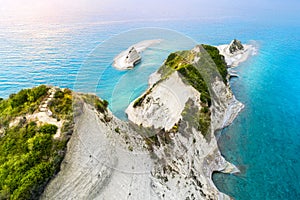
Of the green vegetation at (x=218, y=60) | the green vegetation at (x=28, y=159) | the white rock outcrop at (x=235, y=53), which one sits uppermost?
the green vegetation at (x=28, y=159)

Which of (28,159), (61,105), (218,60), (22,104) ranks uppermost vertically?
(61,105)

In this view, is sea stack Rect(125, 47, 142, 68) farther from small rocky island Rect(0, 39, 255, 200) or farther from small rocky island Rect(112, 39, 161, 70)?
small rocky island Rect(0, 39, 255, 200)

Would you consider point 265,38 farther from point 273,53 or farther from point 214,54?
point 214,54

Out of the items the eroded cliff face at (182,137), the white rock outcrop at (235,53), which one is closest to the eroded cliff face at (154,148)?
the eroded cliff face at (182,137)

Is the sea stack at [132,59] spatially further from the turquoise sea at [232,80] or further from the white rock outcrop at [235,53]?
the white rock outcrop at [235,53]

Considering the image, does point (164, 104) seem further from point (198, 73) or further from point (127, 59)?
point (127, 59)

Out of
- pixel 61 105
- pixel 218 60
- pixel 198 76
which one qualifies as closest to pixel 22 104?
pixel 61 105

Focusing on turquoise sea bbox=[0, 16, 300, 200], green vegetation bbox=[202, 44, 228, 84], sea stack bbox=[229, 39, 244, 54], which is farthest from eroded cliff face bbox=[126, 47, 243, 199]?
sea stack bbox=[229, 39, 244, 54]
